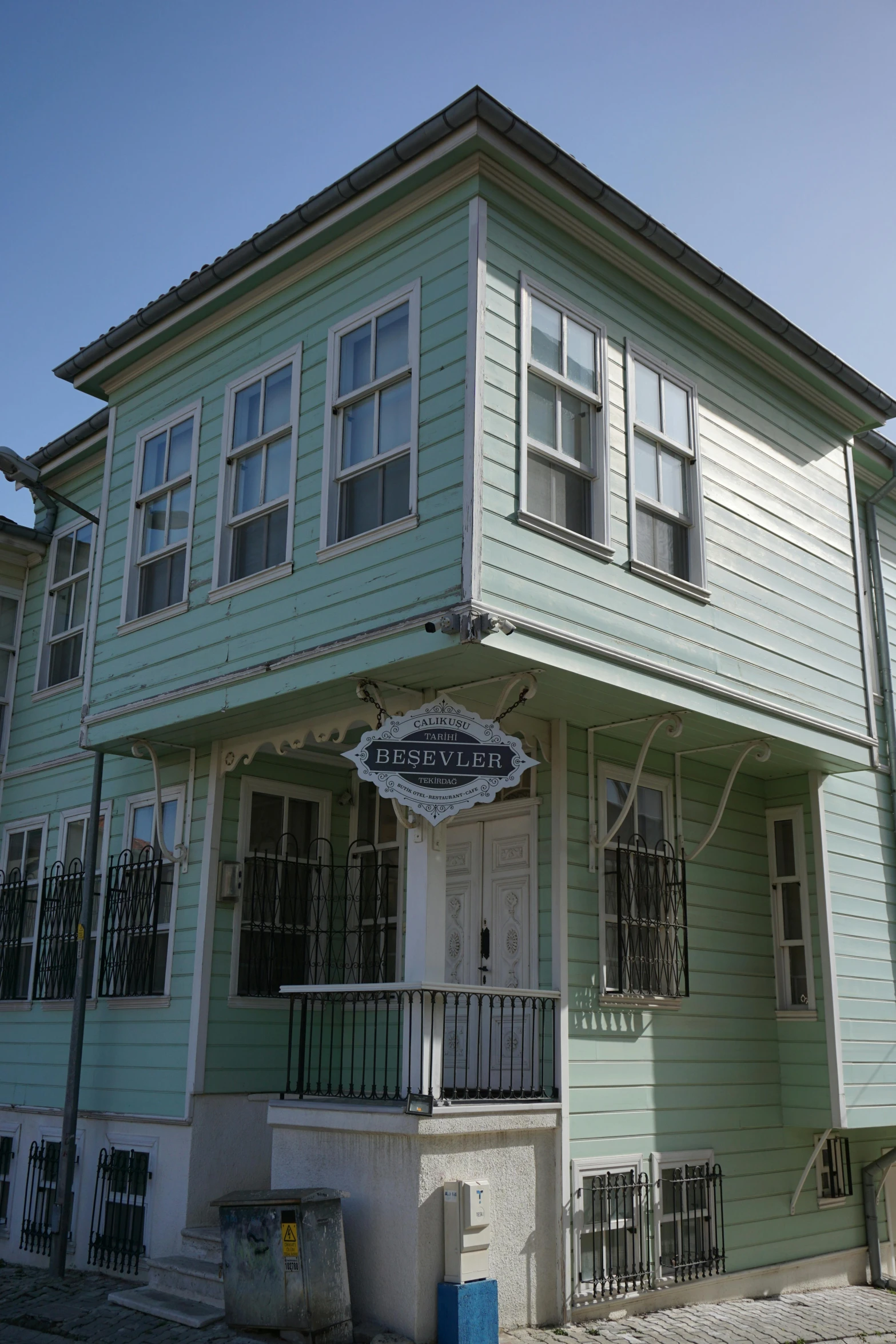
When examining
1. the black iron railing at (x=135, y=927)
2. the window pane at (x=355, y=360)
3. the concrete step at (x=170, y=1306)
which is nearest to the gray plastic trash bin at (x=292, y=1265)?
the concrete step at (x=170, y=1306)

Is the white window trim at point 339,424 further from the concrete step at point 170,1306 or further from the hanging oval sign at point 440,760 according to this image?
the concrete step at point 170,1306

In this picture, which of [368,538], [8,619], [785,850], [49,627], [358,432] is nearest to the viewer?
[368,538]

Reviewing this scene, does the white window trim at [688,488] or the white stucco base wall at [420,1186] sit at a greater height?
the white window trim at [688,488]

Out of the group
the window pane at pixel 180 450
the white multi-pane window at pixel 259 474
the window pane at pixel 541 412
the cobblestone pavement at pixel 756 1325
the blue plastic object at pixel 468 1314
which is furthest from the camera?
the window pane at pixel 180 450

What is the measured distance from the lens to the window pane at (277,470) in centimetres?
1049

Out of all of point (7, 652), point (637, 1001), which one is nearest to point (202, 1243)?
point (637, 1001)

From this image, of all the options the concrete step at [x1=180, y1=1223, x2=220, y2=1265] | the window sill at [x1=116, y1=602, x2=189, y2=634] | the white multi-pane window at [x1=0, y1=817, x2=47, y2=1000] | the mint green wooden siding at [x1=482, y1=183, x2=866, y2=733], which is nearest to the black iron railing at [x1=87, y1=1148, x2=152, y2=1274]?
the concrete step at [x1=180, y1=1223, x2=220, y2=1265]

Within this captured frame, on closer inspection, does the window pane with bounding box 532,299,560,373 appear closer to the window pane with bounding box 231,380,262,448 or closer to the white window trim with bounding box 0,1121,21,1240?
the window pane with bounding box 231,380,262,448

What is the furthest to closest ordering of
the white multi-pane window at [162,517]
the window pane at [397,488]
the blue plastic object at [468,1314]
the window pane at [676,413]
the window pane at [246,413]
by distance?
the white multi-pane window at [162,517]
the window pane at [246,413]
the window pane at [676,413]
the window pane at [397,488]
the blue plastic object at [468,1314]

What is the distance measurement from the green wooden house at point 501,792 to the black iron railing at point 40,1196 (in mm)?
55

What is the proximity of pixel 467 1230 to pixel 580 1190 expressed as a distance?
141 cm

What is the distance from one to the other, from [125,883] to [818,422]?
326 inches

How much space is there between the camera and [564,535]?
9164 mm

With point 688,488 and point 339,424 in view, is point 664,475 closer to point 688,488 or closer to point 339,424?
point 688,488
